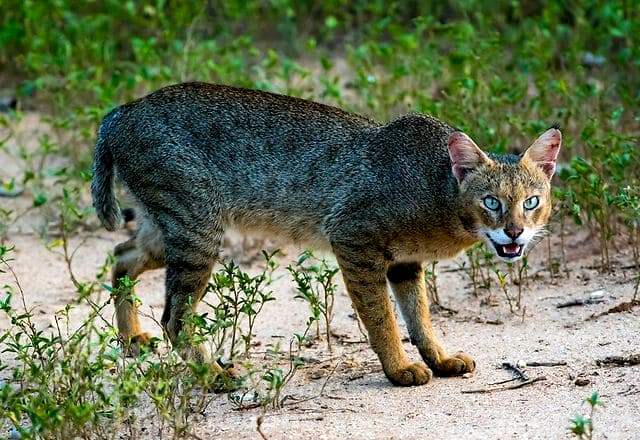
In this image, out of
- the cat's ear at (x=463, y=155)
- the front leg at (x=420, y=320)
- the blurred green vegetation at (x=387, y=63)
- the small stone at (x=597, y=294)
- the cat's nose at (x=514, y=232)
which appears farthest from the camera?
the blurred green vegetation at (x=387, y=63)

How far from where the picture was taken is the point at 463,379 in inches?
259

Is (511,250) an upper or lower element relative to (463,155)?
lower

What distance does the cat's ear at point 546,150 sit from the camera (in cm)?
647

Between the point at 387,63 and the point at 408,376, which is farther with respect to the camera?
the point at 387,63

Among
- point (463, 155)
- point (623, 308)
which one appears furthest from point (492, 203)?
point (623, 308)

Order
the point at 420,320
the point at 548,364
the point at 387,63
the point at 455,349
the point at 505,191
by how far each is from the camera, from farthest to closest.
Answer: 1. the point at 387,63
2. the point at 455,349
3. the point at 420,320
4. the point at 548,364
5. the point at 505,191

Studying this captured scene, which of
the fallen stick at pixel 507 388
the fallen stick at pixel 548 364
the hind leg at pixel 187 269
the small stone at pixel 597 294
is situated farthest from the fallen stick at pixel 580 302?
the hind leg at pixel 187 269

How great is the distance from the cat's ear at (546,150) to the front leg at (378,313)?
970 mm

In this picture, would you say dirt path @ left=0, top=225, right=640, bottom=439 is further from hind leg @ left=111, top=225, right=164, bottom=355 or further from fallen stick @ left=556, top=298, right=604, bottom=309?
hind leg @ left=111, top=225, right=164, bottom=355

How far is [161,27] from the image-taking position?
11773 millimetres

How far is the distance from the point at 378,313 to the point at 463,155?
0.95m

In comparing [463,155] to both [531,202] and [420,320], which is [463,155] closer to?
[531,202]

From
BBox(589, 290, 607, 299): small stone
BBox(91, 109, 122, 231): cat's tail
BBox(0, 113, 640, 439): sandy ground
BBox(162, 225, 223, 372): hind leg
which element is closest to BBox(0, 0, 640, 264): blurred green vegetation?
A: BBox(589, 290, 607, 299): small stone

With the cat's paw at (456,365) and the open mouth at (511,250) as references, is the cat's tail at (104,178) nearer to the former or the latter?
the cat's paw at (456,365)
